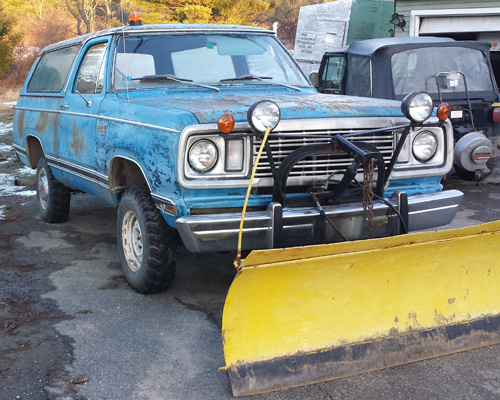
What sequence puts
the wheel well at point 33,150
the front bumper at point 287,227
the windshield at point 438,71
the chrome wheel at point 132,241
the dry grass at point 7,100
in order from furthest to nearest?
1. the dry grass at point 7,100
2. the windshield at point 438,71
3. the wheel well at point 33,150
4. the chrome wheel at point 132,241
5. the front bumper at point 287,227

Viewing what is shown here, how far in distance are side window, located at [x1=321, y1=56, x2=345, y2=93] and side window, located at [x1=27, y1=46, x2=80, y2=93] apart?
403 cm

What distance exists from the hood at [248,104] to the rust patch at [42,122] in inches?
68.5

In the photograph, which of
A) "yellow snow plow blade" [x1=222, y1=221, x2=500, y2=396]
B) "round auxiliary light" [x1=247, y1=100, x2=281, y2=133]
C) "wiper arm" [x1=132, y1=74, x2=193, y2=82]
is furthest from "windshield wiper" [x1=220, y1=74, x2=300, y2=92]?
"yellow snow plow blade" [x1=222, y1=221, x2=500, y2=396]

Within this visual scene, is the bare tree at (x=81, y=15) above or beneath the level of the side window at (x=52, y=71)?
above

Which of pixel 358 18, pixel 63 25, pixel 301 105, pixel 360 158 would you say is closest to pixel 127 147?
pixel 301 105

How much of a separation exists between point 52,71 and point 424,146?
3935 millimetres

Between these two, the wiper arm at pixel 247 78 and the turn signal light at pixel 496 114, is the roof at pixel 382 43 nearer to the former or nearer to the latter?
the turn signal light at pixel 496 114

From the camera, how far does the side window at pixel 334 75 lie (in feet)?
30.6

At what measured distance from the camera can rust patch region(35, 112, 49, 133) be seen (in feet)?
20.8

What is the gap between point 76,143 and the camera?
5527 millimetres

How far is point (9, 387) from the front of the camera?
3.36 meters

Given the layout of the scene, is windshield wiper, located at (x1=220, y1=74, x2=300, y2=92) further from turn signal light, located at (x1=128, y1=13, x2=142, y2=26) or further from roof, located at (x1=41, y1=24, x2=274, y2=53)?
turn signal light, located at (x1=128, y1=13, x2=142, y2=26)

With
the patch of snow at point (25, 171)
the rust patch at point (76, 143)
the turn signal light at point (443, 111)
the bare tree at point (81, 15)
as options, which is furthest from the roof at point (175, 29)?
the bare tree at point (81, 15)

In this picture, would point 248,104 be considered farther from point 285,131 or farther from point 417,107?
point 417,107
